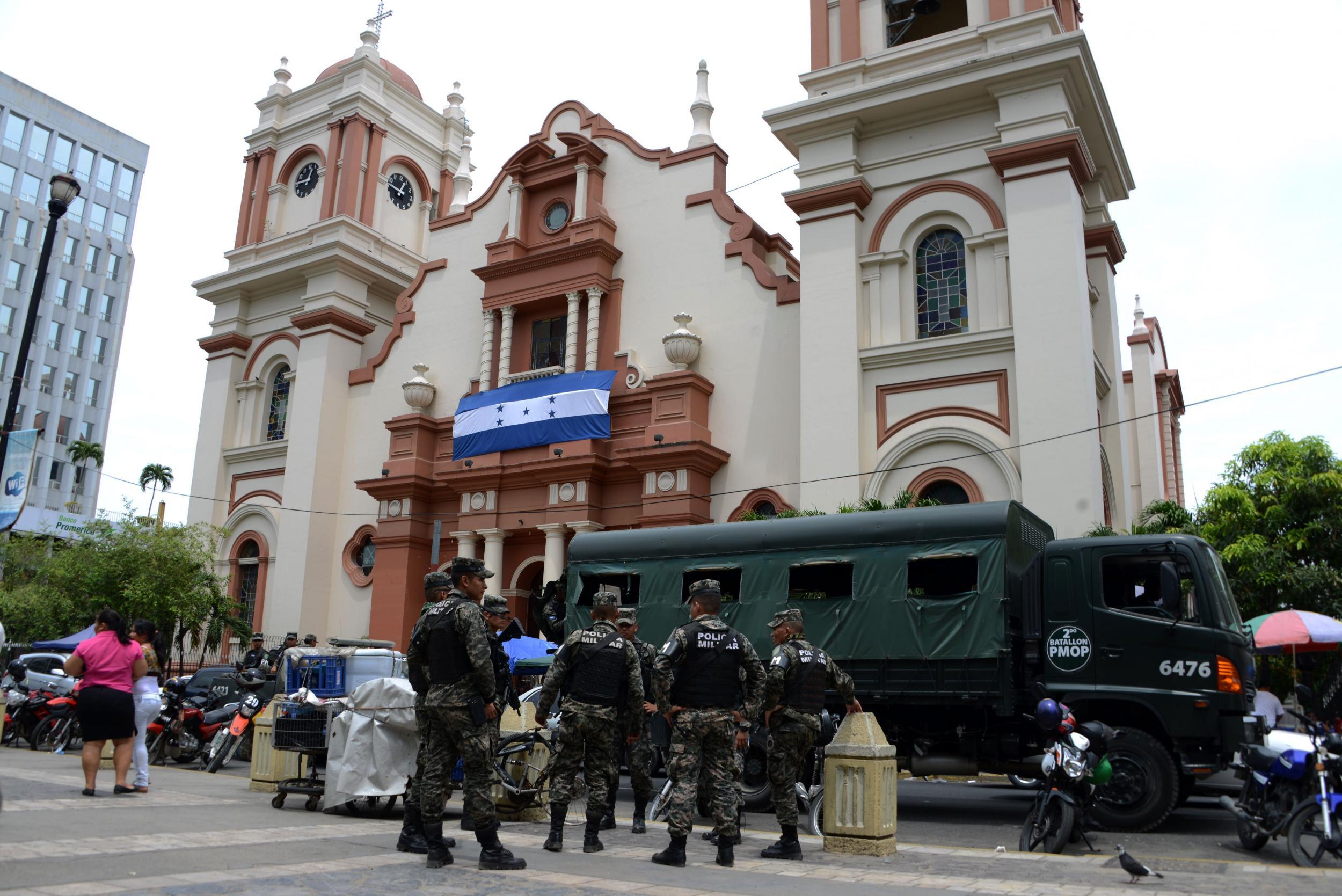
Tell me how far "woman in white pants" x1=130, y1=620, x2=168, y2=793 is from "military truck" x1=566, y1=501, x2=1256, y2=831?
596 centimetres

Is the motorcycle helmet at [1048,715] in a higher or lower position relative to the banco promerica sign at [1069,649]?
lower

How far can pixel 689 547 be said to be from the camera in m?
13.2

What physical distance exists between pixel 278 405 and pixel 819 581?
73.5 ft

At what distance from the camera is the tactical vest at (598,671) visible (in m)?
7.95

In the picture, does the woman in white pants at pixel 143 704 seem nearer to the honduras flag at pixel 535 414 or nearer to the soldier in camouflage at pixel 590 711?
the soldier in camouflage at pixel 590 711

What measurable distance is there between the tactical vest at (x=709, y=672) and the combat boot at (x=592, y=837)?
41.0 inches

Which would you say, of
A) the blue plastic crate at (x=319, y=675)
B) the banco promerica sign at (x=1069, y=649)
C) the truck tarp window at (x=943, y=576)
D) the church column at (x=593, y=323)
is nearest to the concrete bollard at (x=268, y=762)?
the blue plastic crate at (x=319, y=675)

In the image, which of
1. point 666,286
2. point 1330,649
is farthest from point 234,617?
point 1330,649

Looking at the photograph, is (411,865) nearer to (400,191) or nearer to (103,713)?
(103,713)

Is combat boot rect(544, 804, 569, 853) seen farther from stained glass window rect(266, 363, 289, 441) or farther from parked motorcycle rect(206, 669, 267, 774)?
stained glass window rect(266, 363, 289, 441)

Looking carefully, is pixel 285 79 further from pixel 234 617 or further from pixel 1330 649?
pixel 1330 649

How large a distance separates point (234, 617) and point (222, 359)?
8.08 metres

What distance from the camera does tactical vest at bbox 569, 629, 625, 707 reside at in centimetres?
795

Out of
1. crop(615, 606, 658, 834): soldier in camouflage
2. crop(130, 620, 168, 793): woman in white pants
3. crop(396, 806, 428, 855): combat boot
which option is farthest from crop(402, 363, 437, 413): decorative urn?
crop(396, 806, 428, 855): combat boot
